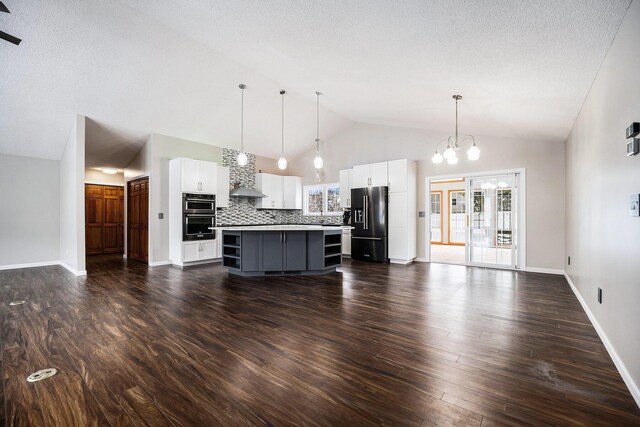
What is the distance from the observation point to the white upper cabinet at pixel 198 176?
6.29 metres

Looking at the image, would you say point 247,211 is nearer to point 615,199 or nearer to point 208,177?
point 208,177

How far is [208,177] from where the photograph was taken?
6.72m

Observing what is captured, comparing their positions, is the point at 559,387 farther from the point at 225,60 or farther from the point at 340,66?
the point at 225,60

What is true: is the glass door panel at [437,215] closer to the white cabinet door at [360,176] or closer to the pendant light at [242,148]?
the white cabinet door at [360,176]

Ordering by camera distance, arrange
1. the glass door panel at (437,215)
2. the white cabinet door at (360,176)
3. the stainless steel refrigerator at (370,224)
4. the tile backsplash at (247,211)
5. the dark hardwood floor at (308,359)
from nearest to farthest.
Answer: the dark hardwood floor at (308,359)
the stainless steel refrigerator at (370,224)
the white cabinet door at (360,176)
the tile backsplash at (247,211)
the glass door panel at (437,215)

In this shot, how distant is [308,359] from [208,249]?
5078mm

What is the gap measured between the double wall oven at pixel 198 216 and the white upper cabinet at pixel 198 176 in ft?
0.47

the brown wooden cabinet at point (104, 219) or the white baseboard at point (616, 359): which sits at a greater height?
the brown wooden cabinet at point (104, 219)

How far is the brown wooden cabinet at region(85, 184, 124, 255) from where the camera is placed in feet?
27.6

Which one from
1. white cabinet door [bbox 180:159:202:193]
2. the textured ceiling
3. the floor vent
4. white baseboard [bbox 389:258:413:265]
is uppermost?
the textured ceiling

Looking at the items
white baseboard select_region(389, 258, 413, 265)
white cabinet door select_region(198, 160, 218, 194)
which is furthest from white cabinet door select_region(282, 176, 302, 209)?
white baseboard select_region(389, 258, 413, 265)

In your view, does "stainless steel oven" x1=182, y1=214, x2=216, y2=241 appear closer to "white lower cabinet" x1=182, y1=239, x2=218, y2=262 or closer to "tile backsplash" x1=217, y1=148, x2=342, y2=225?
"white lower cabinet" x1=182, y1=239, x2=218, y2=262

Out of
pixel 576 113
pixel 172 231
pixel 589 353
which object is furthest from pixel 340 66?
pixel 172 231

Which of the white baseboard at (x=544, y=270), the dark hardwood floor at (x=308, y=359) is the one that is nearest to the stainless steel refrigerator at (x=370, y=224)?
the dark hardwood floor at (x=308, y=359)
